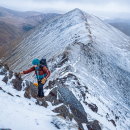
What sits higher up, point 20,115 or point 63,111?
point 20,115

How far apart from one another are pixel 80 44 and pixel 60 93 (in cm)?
1301

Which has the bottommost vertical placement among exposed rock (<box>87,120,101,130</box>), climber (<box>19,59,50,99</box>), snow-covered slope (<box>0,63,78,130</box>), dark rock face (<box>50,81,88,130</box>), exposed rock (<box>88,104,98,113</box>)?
exposed rock (<box>88,104,98,113</box>)

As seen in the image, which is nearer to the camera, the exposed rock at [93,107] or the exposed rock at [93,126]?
the exposed rock at [93,126]

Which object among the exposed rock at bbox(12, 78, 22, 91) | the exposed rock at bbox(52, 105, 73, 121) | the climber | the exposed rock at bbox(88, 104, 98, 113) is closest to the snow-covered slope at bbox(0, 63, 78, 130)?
the exposed rock at bbox(12, 78, 22, 91)

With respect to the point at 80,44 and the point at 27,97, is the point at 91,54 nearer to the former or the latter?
the point at 80,44

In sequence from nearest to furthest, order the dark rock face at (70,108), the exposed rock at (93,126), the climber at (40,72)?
1. the dark rock face at (70,108)
2. the exposed rock at (93,126)
3. the climber at (40,72)

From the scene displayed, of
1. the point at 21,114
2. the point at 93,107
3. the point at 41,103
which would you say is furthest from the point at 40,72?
the point at 93,107

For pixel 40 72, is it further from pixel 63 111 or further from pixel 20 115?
pixel 20 115

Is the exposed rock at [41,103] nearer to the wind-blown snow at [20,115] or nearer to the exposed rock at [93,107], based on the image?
the wind-blown snow at [20,115]

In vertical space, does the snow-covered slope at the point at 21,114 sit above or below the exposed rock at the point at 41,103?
above

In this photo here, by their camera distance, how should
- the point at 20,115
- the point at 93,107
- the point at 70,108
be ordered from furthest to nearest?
1. the point at 93,107
2. the point at 70,108
3. the point at 20,115

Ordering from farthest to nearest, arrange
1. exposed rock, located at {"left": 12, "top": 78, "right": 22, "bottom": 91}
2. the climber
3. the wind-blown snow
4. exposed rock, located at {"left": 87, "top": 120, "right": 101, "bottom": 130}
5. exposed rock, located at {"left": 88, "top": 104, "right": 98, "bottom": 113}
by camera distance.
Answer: exposed rock, located at {"left": 88, "top": 104, "right": 98, "bottom": 113} < the climber < exposed rock, located at {"left": 12, "top": 78, "right": 22, "bottom": 91} < exposed rock, located at {"left": 87, "top": 120, "right": 101, "bottom": 130} < the wind-blown snow

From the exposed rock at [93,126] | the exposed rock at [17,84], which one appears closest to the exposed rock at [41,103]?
the exposed rock at [17,84]

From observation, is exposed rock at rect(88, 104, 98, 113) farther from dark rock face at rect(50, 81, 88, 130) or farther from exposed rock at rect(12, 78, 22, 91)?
exposed rock at rect(12, 78, 22, 91)
